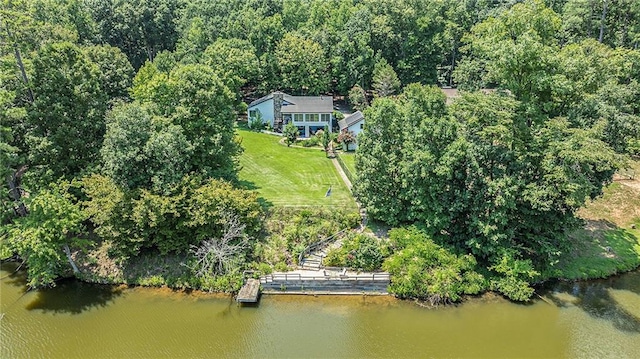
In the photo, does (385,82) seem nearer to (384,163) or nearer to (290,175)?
(290,175)

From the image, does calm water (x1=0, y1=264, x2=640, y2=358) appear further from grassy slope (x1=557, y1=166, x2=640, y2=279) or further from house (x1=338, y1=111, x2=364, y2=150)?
house (x1=338, y1=111, x2=364, y2=150)

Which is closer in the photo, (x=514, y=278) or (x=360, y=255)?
(x=514, y=278)

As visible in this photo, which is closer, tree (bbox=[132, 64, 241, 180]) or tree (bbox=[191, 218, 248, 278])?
tree (bbox=[191, 218, 248, 278])

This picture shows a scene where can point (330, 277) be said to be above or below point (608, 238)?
below

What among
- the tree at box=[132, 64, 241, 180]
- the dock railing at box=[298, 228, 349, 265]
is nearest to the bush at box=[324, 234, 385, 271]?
the dock railing at box=[298, 228, 349, 265]

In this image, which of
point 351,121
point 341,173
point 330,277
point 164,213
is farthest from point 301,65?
point 330,277

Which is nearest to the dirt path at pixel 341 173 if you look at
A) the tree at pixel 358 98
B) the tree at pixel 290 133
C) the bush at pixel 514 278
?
the tree at pixel 290 133
